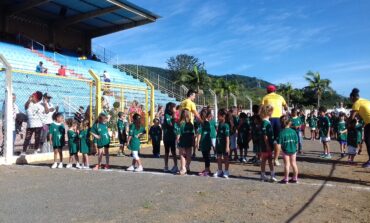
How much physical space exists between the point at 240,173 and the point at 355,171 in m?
2.87

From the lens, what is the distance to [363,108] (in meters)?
9.77

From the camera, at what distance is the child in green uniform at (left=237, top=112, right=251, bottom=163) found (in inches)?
478

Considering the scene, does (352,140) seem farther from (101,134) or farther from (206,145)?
(101,134)

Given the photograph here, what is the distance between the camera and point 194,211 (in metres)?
5.90

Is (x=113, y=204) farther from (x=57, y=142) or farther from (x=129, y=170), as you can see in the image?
(x=57, y=142)

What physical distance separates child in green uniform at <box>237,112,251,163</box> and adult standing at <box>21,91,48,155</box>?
6.08m

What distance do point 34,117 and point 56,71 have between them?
14.7 metres

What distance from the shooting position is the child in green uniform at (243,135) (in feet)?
39.8

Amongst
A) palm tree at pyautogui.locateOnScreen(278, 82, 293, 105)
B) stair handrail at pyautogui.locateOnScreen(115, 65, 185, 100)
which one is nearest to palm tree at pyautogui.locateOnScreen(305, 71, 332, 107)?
palm tree at pyautogui.locateOnScreen(278, 82, 293, 105)

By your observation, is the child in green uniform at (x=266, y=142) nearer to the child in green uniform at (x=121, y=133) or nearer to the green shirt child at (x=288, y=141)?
the green shirt child at (x=288, y=141)

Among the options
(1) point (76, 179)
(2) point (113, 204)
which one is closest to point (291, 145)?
(2) point (113, 204)

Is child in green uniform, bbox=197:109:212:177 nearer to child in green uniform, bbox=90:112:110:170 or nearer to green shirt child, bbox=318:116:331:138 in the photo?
child in green uniform, bbox=90:112:110:170

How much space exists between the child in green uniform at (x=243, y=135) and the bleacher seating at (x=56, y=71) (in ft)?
21.6

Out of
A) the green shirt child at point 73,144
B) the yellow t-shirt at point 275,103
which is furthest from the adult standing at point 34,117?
the yellow t-shirt at point 275,103
